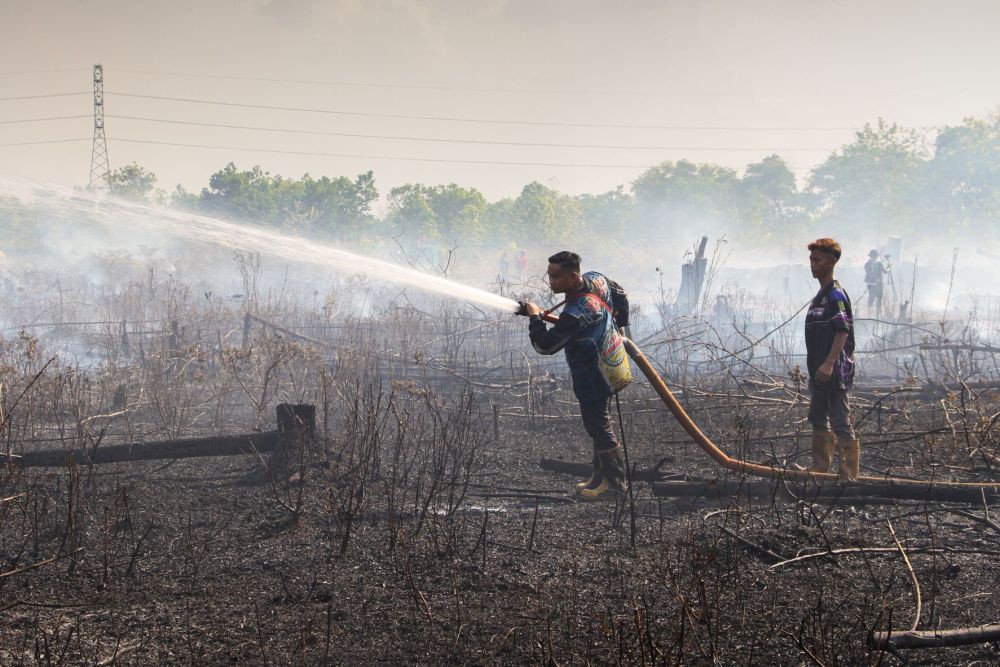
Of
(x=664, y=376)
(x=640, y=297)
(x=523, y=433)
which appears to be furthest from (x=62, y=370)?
(x=640, y=297)

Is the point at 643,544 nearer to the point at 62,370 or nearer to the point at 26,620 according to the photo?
the point at 26,620

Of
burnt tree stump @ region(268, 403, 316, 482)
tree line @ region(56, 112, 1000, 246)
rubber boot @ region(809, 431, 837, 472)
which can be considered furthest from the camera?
tree line @ region(56, 112, 1000, 246)

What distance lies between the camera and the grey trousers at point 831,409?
562cm

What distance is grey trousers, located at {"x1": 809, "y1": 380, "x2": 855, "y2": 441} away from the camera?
18.5ft

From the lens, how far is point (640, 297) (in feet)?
130

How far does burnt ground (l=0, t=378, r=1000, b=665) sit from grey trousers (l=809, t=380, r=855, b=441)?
0.67 meters

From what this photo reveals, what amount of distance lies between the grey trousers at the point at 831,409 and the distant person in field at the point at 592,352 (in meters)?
1.47

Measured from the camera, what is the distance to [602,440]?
5566mm

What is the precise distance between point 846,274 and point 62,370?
128 feet

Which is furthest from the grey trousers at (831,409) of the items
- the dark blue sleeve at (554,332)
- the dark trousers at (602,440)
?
the dark blue sleeve at (554,332)

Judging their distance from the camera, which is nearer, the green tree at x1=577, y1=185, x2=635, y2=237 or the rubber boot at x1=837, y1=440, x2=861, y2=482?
the rubber boot at x1=837, y1=440, x2=861, y2=482

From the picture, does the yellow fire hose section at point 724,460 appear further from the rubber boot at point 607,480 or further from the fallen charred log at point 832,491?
the rubber boot at point 607,480

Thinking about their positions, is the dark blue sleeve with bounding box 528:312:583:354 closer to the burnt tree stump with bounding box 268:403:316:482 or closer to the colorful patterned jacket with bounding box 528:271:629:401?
the colorful patterned jacket with bounding box 528:271:629:401

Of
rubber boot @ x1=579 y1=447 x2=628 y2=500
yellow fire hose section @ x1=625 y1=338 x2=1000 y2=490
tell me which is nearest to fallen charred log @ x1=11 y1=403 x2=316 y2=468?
rubber boot @ x1=579 y1=447 x2=628 y2=500
